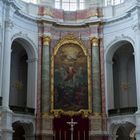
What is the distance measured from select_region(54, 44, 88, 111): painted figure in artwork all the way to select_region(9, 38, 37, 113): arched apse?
5.33 ft

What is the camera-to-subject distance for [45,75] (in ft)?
87.2

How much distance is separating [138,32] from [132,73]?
4.50 m

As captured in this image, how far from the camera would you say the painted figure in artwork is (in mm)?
26625

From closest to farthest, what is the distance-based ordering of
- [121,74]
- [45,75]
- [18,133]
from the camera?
1. [45,75]
2. [18,133]
3. [121,74]

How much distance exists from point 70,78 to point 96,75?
190cm

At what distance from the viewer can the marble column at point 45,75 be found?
26.0 meters

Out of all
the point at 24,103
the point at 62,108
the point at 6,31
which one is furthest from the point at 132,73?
the point at 6,31

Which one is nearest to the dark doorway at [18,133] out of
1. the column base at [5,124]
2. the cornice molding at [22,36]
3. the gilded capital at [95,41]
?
the column base at [5,124]

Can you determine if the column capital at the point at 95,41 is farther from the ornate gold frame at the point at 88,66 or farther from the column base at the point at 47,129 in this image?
the column base at the point at 47,129

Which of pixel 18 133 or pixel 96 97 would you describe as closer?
pixel 96 97

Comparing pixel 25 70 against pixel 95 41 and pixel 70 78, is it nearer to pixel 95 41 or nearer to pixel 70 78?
pixel 70 78

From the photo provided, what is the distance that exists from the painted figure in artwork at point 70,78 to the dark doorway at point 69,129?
2.72 feet

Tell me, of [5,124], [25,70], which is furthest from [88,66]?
[5,124]

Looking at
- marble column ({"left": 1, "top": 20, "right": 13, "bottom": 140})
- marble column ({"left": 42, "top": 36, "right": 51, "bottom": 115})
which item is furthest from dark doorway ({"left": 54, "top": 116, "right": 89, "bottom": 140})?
marble column ({"left": 1, "top": 20, "right": 13, "bottom": 140})
